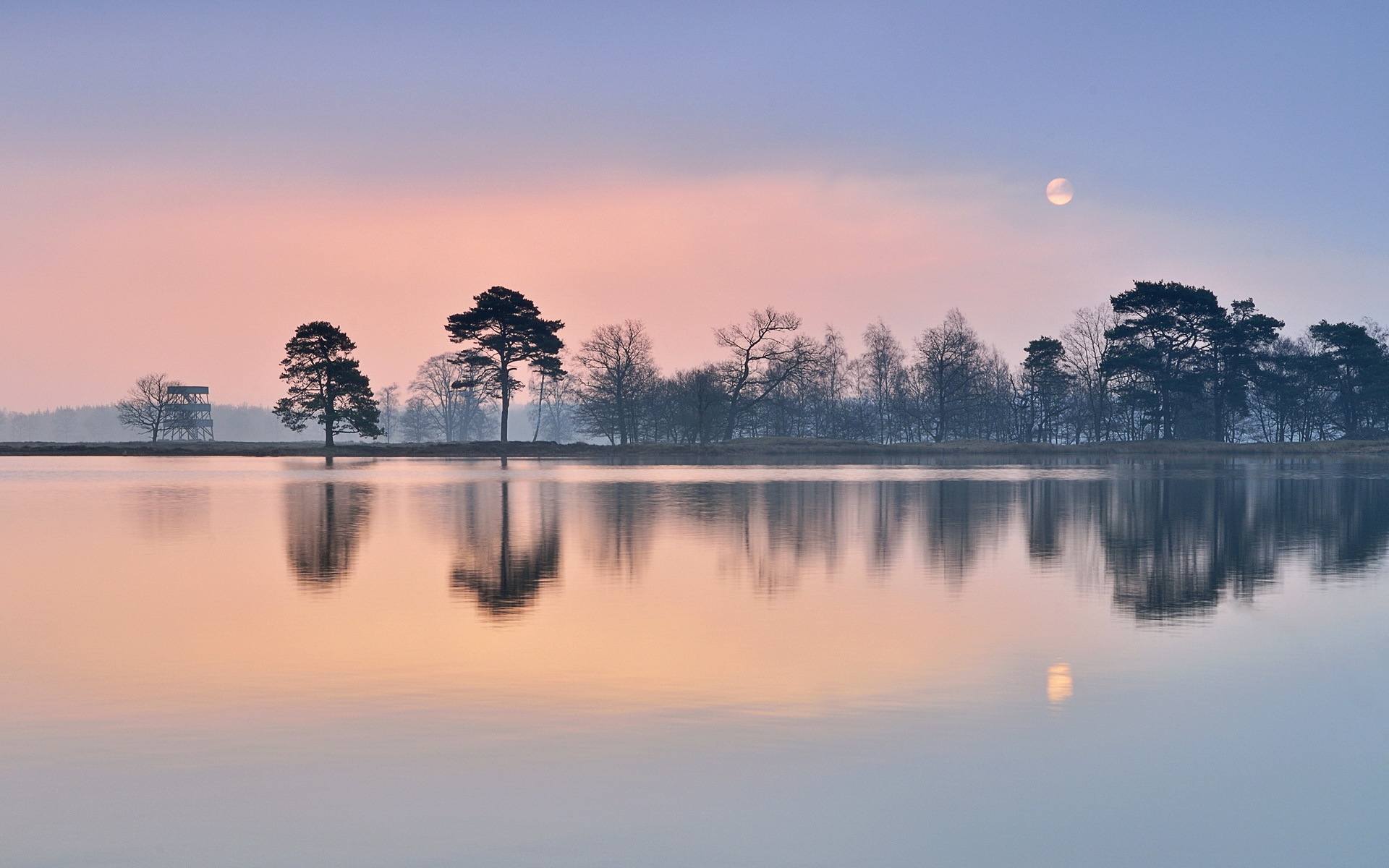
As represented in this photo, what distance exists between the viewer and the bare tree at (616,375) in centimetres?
11844

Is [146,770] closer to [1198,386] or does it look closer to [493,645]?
[493,645]

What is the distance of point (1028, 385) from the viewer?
129875mm

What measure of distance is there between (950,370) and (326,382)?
6359cm

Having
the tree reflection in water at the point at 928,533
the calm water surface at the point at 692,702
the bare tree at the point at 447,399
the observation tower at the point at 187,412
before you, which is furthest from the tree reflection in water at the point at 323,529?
the bare tree at the point at 447,399

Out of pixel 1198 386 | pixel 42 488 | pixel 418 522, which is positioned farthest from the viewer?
pixel 1198 386

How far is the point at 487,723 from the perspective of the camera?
10.0 meters

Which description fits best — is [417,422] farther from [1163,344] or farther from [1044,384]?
[1163,344]

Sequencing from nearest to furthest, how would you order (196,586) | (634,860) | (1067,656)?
(634,860), (1067,656), (196,586)


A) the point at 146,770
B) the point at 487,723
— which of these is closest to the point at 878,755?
the point at 487,723

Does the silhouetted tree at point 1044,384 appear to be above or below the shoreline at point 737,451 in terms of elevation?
above

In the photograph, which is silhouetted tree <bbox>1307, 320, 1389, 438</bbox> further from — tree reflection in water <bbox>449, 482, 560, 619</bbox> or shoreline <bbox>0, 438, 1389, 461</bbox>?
tree reflection in water <bbox>449, 482, 560, 619</bbox>

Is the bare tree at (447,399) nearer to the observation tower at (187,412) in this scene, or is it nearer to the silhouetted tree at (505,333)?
the observation tower at (187,412)

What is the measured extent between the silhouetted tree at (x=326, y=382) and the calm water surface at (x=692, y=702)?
242 ft

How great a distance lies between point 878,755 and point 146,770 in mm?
5726
